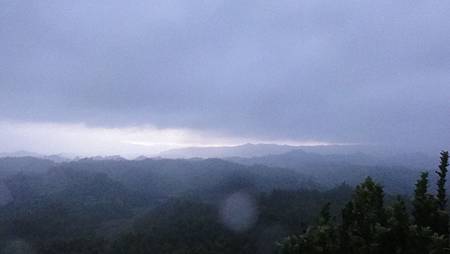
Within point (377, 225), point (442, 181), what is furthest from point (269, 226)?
point (377, 225)

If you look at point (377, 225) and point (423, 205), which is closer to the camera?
point (377, 225)

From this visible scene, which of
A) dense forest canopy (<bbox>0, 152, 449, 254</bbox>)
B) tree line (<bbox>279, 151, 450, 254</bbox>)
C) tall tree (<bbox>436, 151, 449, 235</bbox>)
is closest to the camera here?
tree line (<bbox>279, 151, 450, 254</bbox>)

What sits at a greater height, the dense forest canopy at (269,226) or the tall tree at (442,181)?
the tall tree at (442,181)

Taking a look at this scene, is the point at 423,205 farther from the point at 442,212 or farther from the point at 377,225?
the point at 377,225

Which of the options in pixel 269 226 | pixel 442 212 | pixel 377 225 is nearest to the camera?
pixel 377 225

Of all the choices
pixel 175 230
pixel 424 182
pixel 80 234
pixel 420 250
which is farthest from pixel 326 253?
pixel 80 234

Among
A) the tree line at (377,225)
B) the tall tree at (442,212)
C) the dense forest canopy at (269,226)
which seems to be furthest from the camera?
the tall tree at (442,212)

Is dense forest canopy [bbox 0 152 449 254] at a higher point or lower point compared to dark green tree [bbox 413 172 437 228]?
lower

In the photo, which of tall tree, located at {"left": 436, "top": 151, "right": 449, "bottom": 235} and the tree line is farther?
tall tree, located at {"left": 436, "top": 151, "right": 449, "bottom": 235}

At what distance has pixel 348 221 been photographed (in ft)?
33.7

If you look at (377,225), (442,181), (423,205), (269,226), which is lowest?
(269,226)

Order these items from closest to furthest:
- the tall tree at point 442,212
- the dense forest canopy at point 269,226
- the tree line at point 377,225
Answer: the tree line at point 377,225 < the dense forest canopy at point 269,226 < the tall tree at point 442,212

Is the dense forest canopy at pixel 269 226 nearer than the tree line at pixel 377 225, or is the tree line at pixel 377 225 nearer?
the tree line at pixel 377 225

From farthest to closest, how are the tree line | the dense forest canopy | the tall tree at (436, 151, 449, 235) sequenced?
the tall tree at (436, 151, 449, 235) → the dense forest canopy → the tree line
